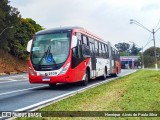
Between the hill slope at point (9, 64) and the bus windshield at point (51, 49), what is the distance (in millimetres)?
40453

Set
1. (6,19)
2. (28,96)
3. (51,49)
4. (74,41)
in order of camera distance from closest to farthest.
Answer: (28,96) → (51,49) → (74,41) → (6,19)

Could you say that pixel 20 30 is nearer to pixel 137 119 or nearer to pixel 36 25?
pixel 36 25

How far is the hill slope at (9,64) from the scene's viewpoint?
5722 centimetres

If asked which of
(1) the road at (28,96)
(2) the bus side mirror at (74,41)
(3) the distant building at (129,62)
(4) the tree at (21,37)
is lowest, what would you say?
(1) the road at (28,96)

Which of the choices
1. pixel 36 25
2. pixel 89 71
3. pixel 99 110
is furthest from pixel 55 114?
pixel 36 25

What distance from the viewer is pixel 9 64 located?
5941 centimetres

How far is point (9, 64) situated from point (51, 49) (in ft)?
149

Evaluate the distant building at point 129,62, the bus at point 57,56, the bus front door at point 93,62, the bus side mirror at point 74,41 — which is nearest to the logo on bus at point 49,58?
the bus at point 57,56

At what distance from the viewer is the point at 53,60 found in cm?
1530

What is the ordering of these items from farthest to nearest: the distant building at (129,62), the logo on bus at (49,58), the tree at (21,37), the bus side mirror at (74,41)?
the distant building at (129,62) < the tree at (21,37) < the bus side mirror at (74,41) < the logo on bus at (49,58)

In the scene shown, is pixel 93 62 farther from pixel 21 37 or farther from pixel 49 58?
pixel 21 37

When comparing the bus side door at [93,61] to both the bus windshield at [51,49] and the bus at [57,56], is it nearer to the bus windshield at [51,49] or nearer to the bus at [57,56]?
the bus at [57,56]

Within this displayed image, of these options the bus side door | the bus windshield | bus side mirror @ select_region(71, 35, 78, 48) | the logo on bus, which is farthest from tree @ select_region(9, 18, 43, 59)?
the logo on bus

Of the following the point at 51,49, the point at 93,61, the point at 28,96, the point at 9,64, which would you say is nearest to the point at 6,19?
the point at 9,64
